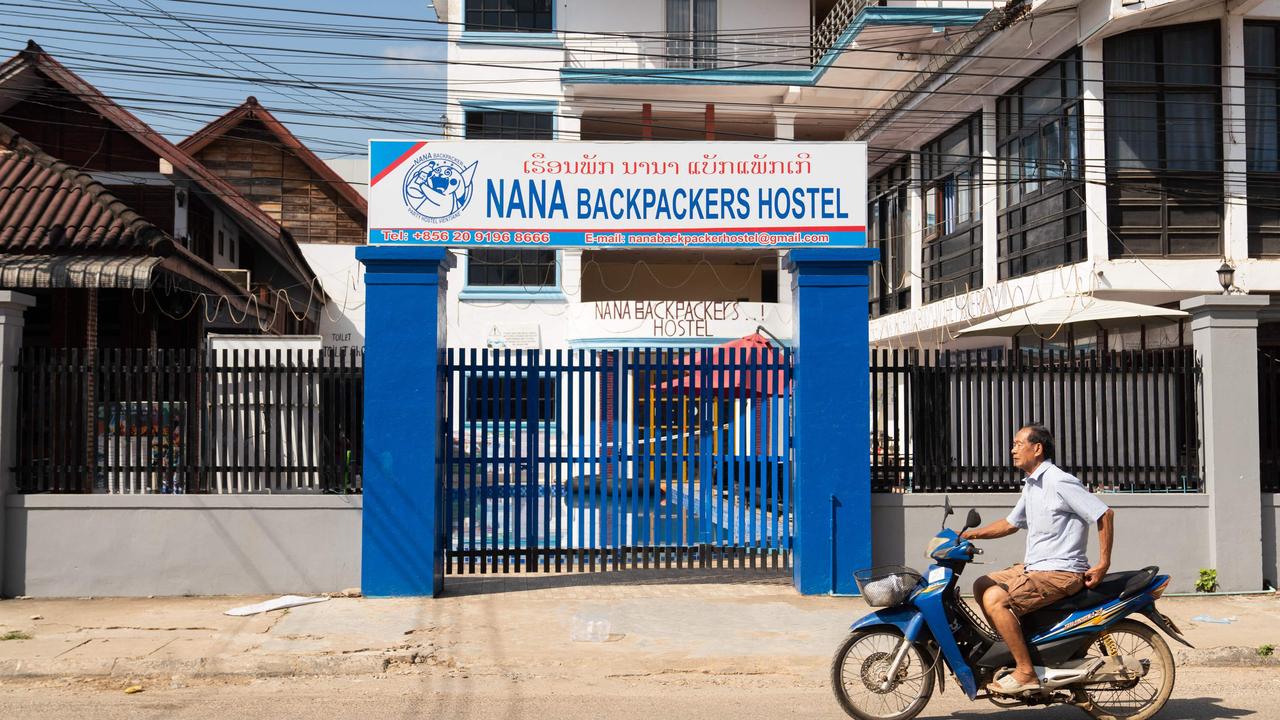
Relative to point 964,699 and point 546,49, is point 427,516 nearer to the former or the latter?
point 964,699

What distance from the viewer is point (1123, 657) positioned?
5840mm

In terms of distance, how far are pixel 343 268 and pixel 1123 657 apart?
971 inches

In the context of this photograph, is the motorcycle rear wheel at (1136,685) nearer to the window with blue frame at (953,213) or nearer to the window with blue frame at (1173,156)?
the window with blue frame at (1173,156)

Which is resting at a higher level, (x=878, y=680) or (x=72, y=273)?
(x=72, y=273)

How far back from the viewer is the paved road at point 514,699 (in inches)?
245

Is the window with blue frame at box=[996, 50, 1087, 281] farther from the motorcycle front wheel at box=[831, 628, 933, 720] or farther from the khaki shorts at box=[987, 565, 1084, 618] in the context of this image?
the motorcycle front wheel at box=[831, 628, 933, 720]

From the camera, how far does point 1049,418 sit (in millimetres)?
9930

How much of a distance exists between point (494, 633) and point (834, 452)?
3.46 metres

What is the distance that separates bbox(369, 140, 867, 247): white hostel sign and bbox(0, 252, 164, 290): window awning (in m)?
3.89

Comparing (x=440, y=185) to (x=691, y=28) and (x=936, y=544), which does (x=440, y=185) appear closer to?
(x=936, y=544)

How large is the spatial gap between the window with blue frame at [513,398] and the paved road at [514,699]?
2911mm

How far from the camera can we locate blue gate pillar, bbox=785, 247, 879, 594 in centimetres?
959

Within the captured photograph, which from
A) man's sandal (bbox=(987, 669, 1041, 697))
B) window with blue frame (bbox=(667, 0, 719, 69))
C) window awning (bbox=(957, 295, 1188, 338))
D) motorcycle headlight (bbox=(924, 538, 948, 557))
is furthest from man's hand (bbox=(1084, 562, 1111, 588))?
window with blue frame (bbox=(667, 0, 719, 69))

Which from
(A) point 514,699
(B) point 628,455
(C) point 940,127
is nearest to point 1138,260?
(C) point 940,127
